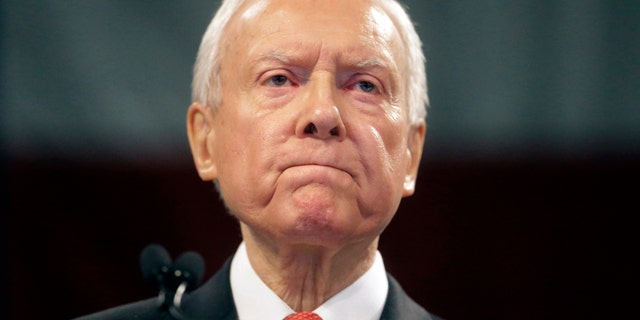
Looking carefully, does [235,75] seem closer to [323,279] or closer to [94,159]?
[323,279]

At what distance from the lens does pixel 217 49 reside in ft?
6.28

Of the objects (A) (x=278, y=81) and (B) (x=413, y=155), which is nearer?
(A) (x=278, y=81)

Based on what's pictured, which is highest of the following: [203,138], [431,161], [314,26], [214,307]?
[314,26]

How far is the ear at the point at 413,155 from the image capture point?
6.42 ft

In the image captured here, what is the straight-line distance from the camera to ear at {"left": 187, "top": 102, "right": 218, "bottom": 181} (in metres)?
1.94

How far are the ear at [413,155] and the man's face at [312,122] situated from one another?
0.10 meters

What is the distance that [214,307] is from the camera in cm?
187

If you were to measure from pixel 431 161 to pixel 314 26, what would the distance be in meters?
1.03

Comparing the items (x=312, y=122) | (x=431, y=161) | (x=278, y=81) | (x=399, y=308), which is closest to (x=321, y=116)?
(x=312, y=122)

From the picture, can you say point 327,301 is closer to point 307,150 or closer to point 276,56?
point 307,150

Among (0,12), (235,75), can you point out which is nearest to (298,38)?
(235,75)

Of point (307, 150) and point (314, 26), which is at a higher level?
point (314, 26)

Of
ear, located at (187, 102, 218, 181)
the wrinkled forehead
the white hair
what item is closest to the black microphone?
ear, located at (187, 102, 218, 181)

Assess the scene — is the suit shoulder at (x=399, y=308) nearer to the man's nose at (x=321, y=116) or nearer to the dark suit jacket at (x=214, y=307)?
the dark suit jacket at (x=214, y=307)
